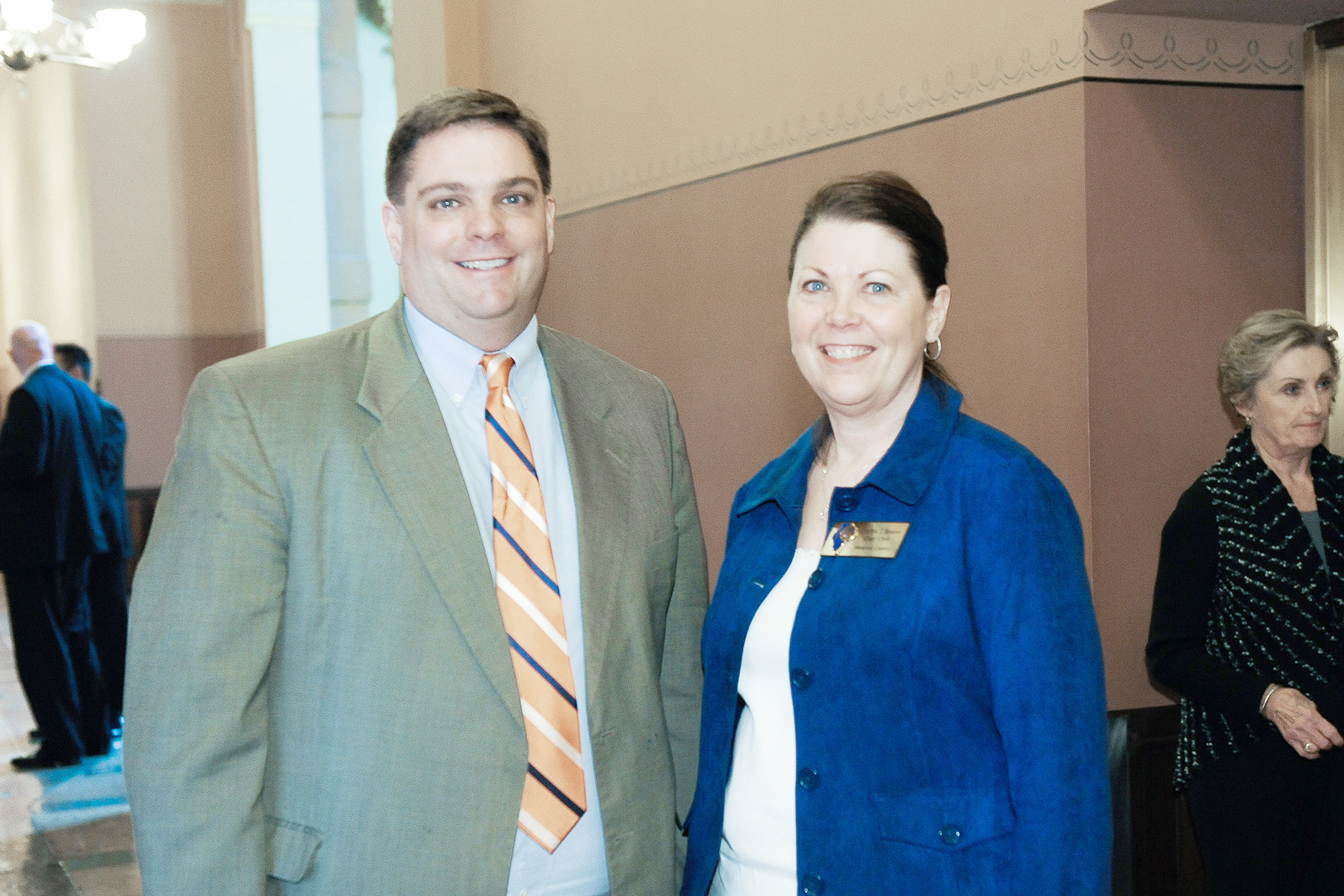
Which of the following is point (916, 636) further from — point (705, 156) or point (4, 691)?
point (4, 691)

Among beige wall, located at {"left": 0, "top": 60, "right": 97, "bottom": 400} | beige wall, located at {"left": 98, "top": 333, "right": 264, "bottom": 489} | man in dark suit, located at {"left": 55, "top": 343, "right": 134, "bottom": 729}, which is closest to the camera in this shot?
man in dark suit, located at {"left": 55, "top": 343, "right": 134, "bottom": 729}

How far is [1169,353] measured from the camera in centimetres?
297

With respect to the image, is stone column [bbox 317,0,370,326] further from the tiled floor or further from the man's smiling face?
the man's smiling face

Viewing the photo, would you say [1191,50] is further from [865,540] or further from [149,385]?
[149,385]

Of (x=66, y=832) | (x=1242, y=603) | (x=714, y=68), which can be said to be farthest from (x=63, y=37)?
(x=1242, y=603)

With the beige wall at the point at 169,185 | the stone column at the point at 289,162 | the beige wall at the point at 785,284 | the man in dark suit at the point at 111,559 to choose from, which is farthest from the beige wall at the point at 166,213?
the beige wall at the point at 785,284

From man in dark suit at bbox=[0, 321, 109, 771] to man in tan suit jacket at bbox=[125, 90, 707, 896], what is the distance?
451 centimetres

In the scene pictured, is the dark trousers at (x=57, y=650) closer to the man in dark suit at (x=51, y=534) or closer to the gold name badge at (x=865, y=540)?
the man in dark suit at (x=51, y=534)

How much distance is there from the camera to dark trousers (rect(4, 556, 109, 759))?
230 inches

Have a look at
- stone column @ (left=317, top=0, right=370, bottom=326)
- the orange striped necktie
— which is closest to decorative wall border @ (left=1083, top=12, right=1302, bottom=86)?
the orange striped necktie

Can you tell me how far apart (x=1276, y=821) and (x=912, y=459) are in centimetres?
154

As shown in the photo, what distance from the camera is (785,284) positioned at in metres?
3.93

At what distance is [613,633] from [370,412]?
1.48 ft

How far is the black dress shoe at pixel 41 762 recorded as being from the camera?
5.89m
